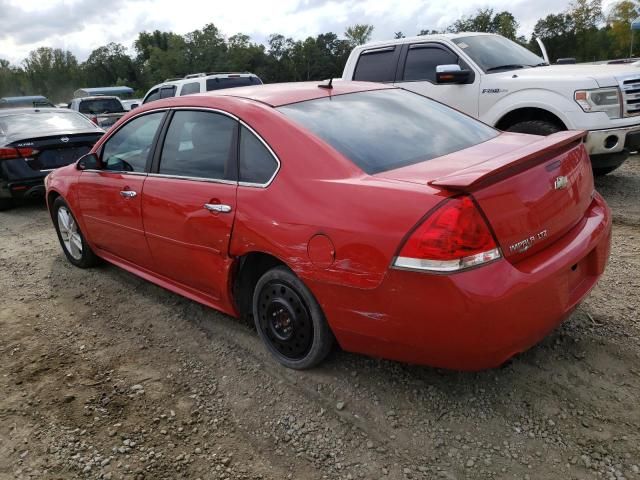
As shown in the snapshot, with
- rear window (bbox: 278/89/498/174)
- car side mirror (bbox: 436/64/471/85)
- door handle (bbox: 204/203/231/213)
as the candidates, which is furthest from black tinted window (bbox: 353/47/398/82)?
door handle (bbox: 204/203/231/213)

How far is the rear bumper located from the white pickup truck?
3.77 metres

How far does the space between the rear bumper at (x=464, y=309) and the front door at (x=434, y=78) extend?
451 centimetres

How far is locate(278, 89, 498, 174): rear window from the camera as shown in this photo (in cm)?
283

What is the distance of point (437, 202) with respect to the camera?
7.45 ft

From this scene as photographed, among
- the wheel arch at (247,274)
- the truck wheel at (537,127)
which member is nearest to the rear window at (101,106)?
the truck wheel at (537,127)

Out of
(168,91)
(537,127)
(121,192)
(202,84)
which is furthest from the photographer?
(168,91)

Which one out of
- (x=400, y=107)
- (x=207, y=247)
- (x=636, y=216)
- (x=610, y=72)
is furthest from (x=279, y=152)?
(x=610, y=72)

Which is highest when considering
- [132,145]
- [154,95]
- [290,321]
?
[154,95]

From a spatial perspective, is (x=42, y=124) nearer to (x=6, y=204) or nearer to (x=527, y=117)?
(x=6, y=204)

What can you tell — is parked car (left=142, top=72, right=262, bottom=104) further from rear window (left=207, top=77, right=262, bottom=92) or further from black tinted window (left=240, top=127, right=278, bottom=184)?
black tinted window (left=240, top=127, right=278, bottom=184)

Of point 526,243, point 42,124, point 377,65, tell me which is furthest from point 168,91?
point 526,243

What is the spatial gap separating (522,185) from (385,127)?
95 cm

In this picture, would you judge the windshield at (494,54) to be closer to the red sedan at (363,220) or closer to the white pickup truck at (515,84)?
the white pickup truck at (515,84)

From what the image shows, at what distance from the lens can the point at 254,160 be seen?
3.04 metres
